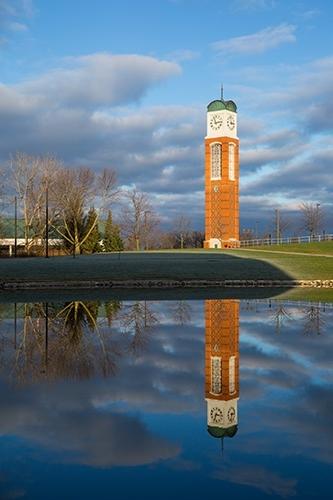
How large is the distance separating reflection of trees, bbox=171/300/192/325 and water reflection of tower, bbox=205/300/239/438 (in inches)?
25.1

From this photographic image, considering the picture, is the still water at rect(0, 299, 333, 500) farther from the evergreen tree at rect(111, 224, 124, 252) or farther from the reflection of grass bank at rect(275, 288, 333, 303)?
the evergreen tree at rect(111, 224, 124, 252)

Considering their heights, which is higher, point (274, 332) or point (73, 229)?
point (73, 229)

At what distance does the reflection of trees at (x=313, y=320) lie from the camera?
12.9 metres

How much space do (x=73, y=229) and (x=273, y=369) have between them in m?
60.7

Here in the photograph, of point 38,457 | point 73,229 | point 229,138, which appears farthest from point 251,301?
point 229,138

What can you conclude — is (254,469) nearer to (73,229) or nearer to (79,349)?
(79,349)

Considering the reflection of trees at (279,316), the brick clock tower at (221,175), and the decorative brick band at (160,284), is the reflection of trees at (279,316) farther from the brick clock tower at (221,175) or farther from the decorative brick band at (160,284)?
the brick clock tower at (221,175)

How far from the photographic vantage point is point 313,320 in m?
14.8

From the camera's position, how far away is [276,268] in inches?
1328

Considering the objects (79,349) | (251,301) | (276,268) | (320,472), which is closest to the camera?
(320,472)

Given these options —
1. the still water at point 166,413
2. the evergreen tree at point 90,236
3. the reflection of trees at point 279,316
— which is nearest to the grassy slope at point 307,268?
the reflection of trees at point 279,316

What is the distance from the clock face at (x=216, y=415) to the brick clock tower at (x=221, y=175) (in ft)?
250

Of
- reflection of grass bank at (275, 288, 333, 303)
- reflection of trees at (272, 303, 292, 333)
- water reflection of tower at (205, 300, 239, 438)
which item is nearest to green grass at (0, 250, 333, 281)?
reflection of grass bank at (275, 288, 333, 303)

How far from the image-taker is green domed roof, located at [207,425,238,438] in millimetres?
5728
